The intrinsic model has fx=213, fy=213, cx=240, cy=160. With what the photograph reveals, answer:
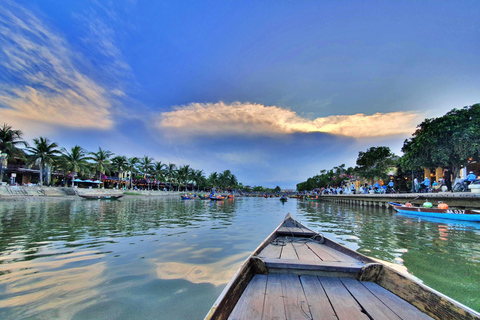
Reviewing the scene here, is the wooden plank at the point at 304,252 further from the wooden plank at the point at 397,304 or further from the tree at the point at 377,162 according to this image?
the tree at the point at 377,162

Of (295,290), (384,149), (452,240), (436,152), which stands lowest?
(452,240)

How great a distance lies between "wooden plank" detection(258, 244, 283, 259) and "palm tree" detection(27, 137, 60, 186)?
48500 millimetres

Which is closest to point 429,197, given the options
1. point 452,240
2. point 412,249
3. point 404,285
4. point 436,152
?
point 436,152

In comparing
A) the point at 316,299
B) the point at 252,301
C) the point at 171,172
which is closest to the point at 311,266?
the point at 316,299

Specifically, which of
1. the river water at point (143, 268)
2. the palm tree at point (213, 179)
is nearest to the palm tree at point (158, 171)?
the palm tree at point (213, 179)

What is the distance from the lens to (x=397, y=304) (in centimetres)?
260

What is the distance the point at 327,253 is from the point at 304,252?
19.4 inches

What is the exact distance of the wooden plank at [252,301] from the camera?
2274 millimetres

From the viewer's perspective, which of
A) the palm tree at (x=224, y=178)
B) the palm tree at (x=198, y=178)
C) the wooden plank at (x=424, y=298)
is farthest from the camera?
the palm tree at (x=224, y=178)

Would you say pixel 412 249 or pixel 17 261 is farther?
pixel 412 249

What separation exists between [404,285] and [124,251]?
722 cm

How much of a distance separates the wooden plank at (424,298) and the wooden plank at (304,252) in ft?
4.63

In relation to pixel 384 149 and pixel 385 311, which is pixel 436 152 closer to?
pixel 384 149

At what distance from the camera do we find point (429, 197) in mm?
21312
